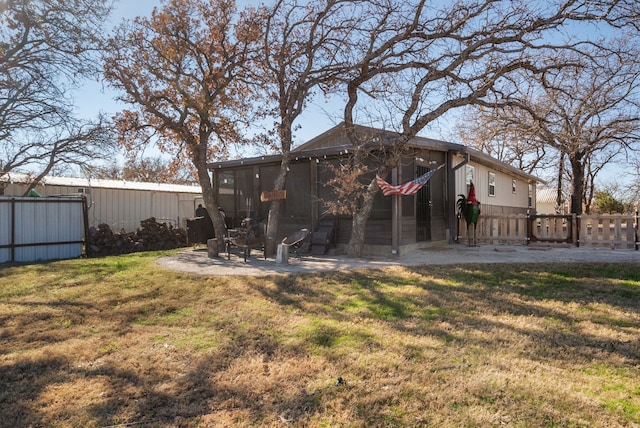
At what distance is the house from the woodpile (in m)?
2.74

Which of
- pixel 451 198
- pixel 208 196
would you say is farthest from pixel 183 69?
pixel 451 198

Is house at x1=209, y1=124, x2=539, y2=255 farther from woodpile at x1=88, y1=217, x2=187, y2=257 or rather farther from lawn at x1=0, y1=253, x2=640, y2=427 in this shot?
lawn at x1=0, y1=253, x2=640, y2=427

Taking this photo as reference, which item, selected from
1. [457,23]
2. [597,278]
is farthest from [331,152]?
[597,278]

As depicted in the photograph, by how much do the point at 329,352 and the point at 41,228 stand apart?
10467mm

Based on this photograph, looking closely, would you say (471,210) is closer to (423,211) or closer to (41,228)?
(423,211)

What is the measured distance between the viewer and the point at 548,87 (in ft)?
31.1

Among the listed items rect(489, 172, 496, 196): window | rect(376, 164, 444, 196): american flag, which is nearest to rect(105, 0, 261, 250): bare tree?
rect(376, 164, 444, 196): american flag

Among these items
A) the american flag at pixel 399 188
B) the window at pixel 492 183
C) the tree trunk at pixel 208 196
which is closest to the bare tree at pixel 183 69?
the tree trunk at pixel 208 196

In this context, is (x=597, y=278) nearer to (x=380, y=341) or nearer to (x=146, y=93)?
(x=380, y=341)

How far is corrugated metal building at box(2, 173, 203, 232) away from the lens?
634 inches

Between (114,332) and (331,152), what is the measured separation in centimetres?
660

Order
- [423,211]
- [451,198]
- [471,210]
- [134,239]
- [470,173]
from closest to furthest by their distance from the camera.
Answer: [423,211], [471,210], [451,198], [470,173], [134,239]

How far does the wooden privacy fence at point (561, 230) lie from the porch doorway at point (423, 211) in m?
1.71

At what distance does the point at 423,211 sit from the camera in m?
10.7
